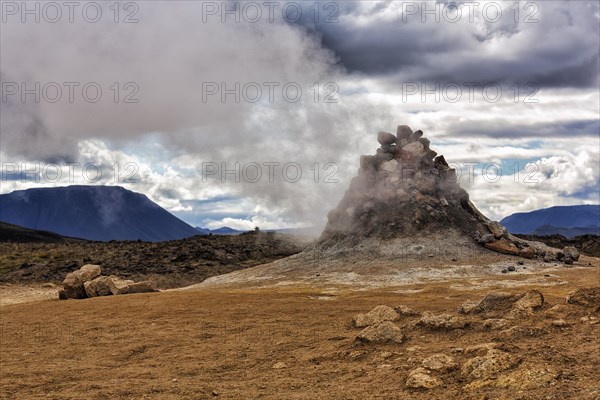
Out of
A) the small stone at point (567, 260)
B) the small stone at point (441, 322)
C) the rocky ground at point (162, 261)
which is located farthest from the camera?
the rocky ground at point (162, 261)

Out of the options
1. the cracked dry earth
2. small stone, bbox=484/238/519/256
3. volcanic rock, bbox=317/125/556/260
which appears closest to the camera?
the cracked dry earth

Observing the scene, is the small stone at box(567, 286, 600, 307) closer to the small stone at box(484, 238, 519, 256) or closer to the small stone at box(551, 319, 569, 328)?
the small stone at box(551, 319, 569, 328)

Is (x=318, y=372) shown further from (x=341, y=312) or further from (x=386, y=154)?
(x=386, y=154)

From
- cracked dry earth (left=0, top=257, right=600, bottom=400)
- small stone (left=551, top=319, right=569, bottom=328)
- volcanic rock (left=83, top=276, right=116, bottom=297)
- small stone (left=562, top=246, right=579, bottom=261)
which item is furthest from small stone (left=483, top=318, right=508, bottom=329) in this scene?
small stone (left=562, top=246, right=579, bottom=261)

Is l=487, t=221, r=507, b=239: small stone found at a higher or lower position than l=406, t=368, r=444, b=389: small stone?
higher

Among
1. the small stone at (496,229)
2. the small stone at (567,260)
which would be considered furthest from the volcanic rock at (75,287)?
the small stone at (567,260)

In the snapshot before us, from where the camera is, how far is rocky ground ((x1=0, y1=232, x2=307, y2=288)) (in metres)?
41.8

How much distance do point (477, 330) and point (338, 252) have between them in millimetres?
21423

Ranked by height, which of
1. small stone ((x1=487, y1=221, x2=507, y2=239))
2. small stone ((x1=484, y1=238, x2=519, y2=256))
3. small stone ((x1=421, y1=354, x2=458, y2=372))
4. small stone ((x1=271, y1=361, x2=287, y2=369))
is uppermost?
small stone ((x1=487, y1=221, x2=507, y2=239))

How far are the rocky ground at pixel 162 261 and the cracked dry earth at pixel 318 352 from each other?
784 inches

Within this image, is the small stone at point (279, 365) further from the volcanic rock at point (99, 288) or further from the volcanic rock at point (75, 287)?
the volcanic rock at point (75, 287)

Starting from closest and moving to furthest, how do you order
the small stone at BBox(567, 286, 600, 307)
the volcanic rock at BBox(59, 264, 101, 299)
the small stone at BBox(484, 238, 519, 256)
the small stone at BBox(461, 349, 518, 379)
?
the small stone at BBox(461, 349, 518, 379) < the small stone at BBox(567, 286, 600, 307) < the volcanic rock at BBox(59, 264, 101, 299) < the small stone at BBox(484, 238, 519, 256)

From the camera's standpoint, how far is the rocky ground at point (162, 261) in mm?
41844

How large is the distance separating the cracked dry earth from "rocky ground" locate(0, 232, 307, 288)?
19908 mm
